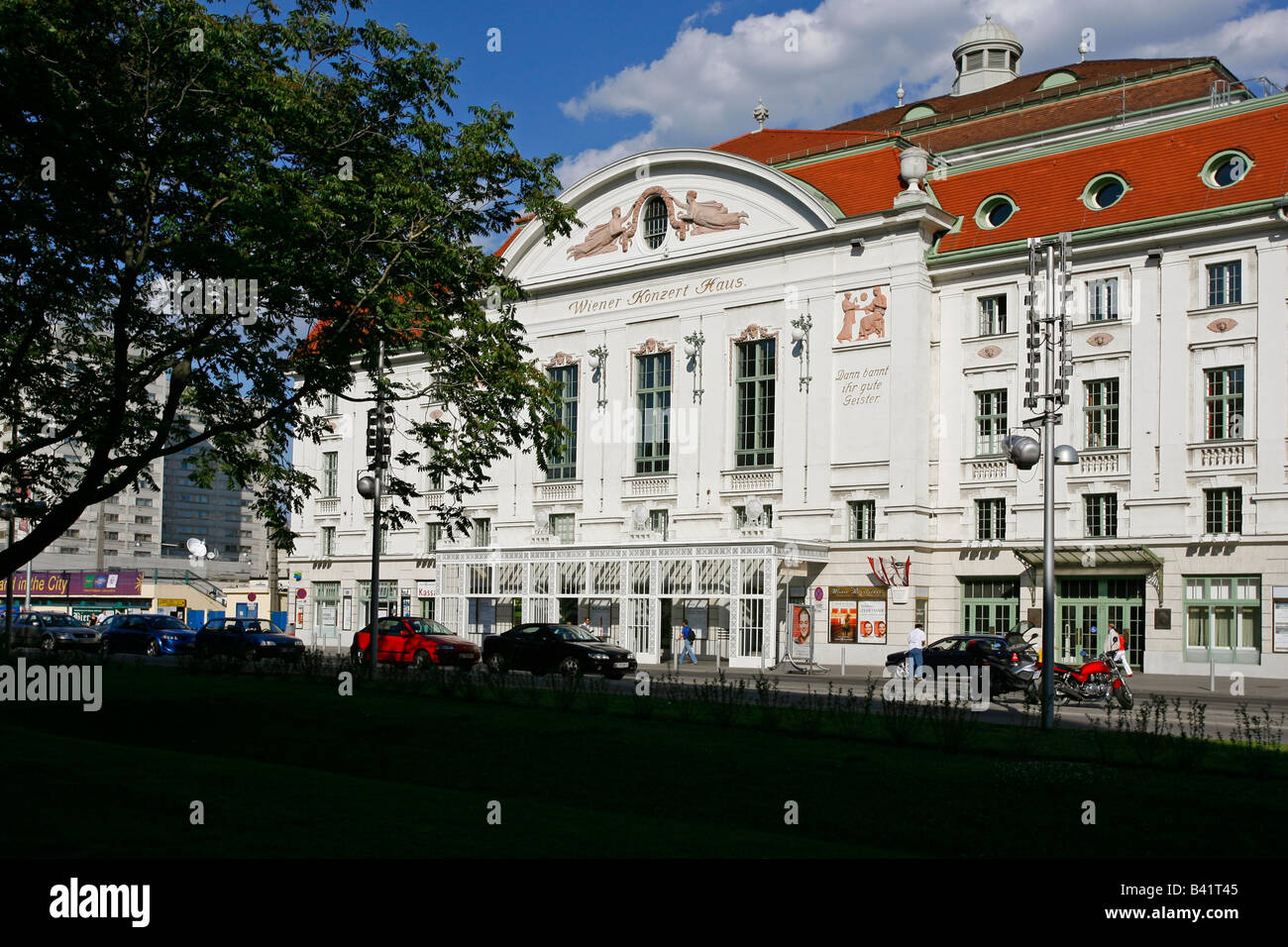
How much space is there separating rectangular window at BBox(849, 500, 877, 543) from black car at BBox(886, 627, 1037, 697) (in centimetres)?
1107

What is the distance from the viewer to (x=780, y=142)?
210 feet

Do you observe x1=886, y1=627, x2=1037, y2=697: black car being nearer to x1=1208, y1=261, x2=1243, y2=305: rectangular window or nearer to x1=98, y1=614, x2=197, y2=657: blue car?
x1=1208, y1=261, x2=1243, y2=305: rectangular window

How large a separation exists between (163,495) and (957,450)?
491ft

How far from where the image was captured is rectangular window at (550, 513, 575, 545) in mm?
58062

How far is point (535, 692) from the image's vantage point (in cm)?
2444

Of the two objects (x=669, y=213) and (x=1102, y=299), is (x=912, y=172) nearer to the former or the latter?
(x=1102, y=299)

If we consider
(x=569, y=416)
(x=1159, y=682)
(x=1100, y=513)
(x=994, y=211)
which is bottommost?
(x=1159, y=682)

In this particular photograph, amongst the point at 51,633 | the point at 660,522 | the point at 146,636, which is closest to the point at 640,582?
the point at 660,522

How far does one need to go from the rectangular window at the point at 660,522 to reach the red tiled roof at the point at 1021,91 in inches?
904

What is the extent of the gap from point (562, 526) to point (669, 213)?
1450 cm

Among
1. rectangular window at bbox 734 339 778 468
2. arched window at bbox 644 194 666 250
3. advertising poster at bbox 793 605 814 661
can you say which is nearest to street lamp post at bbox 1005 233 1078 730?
advertising poster at bbox 793 605 814 661

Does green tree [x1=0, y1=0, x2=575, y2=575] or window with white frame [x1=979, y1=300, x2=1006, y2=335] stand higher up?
window with white frame [x1=979, y1=300, x2=1006, y2=335]

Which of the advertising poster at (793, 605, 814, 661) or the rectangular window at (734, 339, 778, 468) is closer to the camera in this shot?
the advertising poster at (793, 605, 814, 661)
